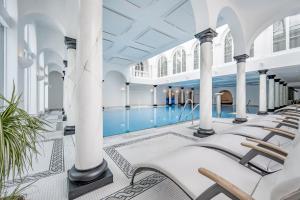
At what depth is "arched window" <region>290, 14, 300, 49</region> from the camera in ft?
30.4

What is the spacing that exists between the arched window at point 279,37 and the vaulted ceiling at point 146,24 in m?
7.15

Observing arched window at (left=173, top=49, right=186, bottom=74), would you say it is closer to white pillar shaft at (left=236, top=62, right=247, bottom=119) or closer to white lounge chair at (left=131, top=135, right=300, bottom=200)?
white pillar shaft at (left=236, top=62, right=247, bottom=119)

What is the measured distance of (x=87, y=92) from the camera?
6.16 ft

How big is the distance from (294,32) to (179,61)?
10080mm

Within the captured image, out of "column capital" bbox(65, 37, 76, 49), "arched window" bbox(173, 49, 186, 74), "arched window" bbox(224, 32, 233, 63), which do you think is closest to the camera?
"column capital" bbox(65, 37, 76, 49)

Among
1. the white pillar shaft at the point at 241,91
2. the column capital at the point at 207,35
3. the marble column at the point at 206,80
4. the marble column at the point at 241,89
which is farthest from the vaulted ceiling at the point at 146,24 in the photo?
the white pillar shaft at the point at 241,91

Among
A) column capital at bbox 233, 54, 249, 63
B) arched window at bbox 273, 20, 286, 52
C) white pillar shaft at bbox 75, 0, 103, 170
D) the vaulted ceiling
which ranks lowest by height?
white pillar shaft at bbox 75, 0, 103, 170

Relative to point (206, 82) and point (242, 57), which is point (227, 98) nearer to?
point (242, 57)

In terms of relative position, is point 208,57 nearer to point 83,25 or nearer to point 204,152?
point 204,152

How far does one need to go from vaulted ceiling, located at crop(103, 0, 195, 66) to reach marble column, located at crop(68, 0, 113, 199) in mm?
3836

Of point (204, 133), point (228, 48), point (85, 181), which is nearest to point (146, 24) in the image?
point (204, 133)

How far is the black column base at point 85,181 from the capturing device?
5.56 feet

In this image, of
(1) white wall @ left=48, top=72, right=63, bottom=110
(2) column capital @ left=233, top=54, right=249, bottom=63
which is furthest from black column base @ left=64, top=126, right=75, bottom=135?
(1) white wall @ left=48, top=72, right=63, bottom=110

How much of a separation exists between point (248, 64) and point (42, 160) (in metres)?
13.1
